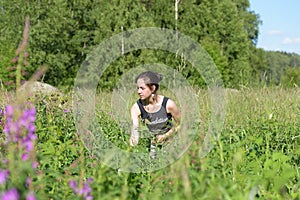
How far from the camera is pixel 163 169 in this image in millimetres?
2740

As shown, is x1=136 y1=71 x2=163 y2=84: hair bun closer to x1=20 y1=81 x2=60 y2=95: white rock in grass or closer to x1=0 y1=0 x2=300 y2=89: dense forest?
x1=20 y1=81 x2=60 y2=95: white rock in grass

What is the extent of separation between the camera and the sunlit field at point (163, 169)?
6.25 feet

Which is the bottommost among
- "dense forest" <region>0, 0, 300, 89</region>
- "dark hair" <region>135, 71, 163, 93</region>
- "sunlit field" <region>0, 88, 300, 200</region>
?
"sunlit field" <region>0, 88, 300, 200</region>

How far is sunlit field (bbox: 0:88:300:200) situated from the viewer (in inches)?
75.0

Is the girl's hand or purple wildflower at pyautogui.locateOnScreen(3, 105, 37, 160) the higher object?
purple wildflower at pyautogui.locateOnScreen(3, 105, 37, 160)

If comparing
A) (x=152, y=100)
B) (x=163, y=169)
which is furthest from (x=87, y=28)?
(x=163, y=169)

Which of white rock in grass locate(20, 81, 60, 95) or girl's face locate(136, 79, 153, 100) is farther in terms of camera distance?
girl's face locate(136, 79, 153, 100)

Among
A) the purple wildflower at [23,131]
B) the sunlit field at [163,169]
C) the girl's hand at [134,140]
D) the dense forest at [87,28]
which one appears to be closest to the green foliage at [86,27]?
the dense forest at [87,28]

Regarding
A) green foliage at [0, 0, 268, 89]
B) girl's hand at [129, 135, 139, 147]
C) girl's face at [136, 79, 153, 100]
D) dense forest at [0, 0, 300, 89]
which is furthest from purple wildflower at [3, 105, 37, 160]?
green foliage at [0, 0, 268, 89]

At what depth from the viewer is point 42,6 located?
21.6 meters

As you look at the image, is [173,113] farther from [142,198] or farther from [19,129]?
[19,129]

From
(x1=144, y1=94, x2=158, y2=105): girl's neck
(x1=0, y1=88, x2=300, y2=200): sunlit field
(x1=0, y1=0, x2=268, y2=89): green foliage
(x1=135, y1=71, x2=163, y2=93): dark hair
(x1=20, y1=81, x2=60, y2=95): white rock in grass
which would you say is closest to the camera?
(x1=20, y1=81, x2=60, y2=95): white rock in grass

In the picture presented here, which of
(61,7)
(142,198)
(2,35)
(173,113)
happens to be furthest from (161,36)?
(142,198)

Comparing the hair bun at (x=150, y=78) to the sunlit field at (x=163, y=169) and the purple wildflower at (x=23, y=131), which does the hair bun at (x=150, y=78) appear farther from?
the purple wildflower at (x=23, y=131)
